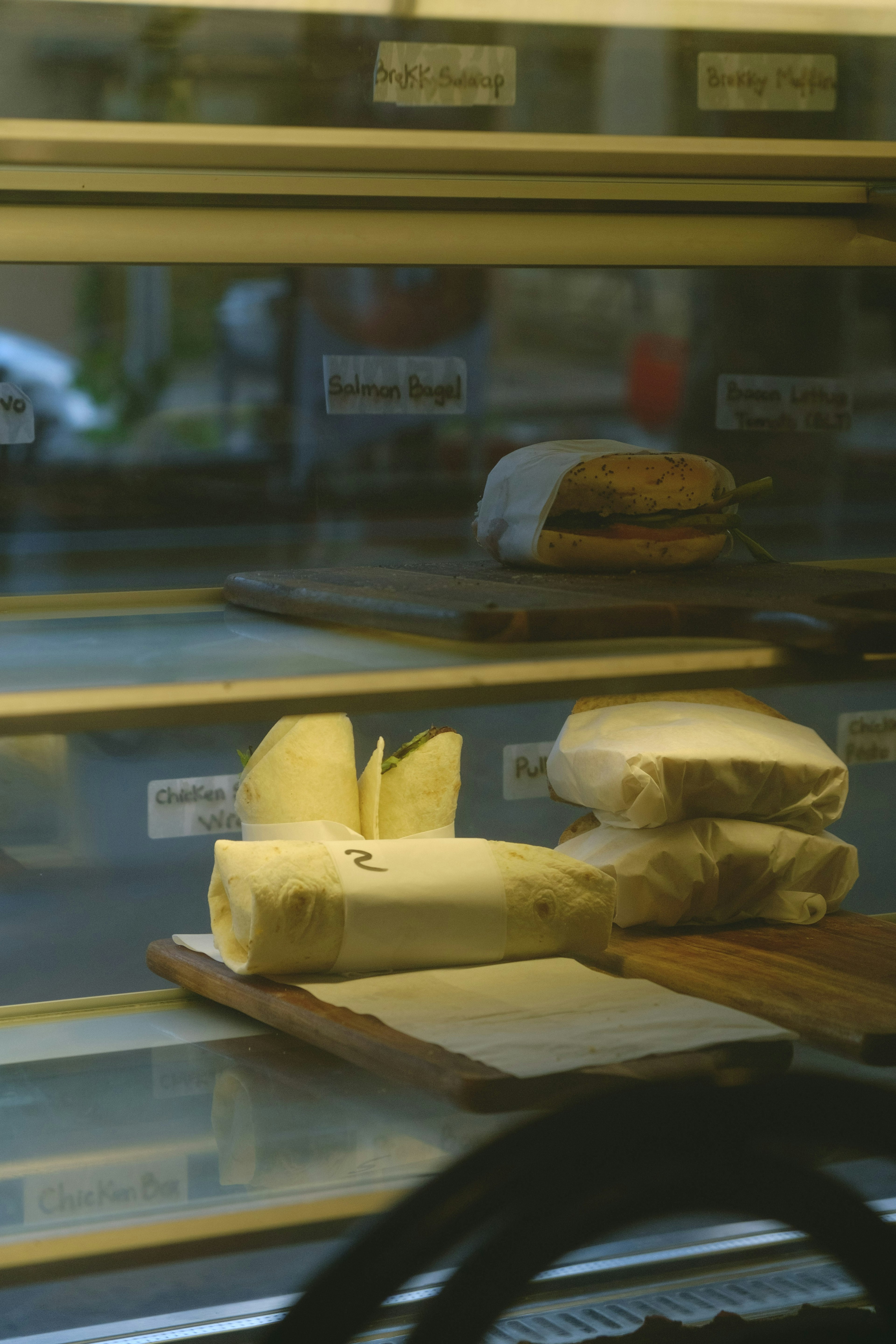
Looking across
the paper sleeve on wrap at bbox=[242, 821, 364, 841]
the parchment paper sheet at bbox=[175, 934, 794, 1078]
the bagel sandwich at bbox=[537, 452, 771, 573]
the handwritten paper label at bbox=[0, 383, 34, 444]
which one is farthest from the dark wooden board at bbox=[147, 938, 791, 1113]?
the handwritten paper label at bbox=[0, 383, 34, 444]

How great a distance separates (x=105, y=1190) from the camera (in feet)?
3.22

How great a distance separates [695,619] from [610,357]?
0.63 meters

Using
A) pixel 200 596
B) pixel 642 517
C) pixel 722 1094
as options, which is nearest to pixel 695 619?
pixel 642 517

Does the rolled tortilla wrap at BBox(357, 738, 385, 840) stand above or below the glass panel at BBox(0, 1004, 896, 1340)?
above

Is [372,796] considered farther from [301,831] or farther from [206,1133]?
[206,1133]

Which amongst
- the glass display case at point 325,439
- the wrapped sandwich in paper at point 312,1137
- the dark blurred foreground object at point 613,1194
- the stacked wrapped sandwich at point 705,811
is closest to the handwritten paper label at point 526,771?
the glass display case at point 325,439

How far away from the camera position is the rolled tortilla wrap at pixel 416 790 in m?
1.30

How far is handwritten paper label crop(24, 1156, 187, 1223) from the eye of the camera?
0.96 metres

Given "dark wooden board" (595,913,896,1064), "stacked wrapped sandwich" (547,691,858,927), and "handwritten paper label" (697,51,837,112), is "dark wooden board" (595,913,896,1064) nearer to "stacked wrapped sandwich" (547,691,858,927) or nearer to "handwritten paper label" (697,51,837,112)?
"stacked wrapped sandwich" (547,691,858,927)

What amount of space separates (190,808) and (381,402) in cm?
45

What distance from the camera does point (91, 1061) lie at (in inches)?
46.1

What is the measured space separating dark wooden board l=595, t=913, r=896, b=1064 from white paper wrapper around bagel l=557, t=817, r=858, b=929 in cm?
2

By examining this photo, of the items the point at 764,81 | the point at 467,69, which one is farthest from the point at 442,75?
the point at 764,81

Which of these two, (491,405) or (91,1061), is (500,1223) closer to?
(91,1061)
